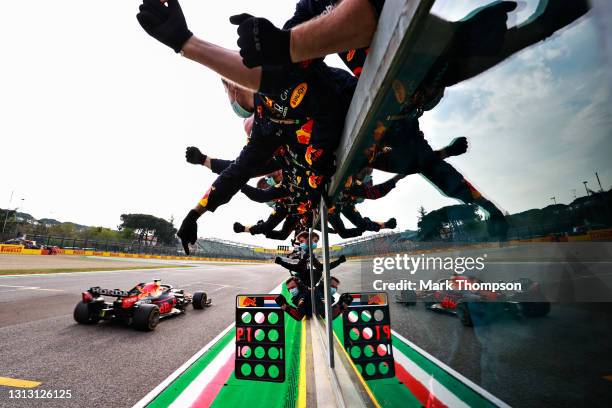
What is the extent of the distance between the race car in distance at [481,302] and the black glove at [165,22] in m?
1.24

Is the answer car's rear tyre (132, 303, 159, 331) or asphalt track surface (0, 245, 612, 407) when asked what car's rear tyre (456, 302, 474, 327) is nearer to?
asphalt track surface (0, 245, 612, 407)

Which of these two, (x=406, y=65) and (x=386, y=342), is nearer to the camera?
(x=406, y=65)

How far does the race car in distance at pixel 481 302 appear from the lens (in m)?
0.62

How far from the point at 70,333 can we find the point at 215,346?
7.03ft

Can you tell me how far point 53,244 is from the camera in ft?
86.6

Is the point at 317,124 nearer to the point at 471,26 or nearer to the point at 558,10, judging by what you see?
the point at 471,26

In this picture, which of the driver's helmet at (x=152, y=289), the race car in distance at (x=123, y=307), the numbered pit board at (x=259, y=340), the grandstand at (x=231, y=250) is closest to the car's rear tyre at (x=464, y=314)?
the numbered pit board at (x=259, y=340)

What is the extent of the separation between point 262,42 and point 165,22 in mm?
412

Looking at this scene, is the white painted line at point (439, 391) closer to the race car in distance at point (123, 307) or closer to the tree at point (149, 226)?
the race car in distance at point (123, 307)

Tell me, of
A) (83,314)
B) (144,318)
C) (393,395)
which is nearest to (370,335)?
(393,395)

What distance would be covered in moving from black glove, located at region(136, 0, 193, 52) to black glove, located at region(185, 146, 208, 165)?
1.34 m

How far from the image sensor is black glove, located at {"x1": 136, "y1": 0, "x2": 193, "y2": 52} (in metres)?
0.89

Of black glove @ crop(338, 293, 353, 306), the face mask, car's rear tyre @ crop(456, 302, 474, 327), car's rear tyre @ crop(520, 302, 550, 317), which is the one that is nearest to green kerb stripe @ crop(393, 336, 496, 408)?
car's rear tyre @ crop(456, 302, 474, 327)

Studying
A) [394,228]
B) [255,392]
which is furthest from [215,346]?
[394,228]
